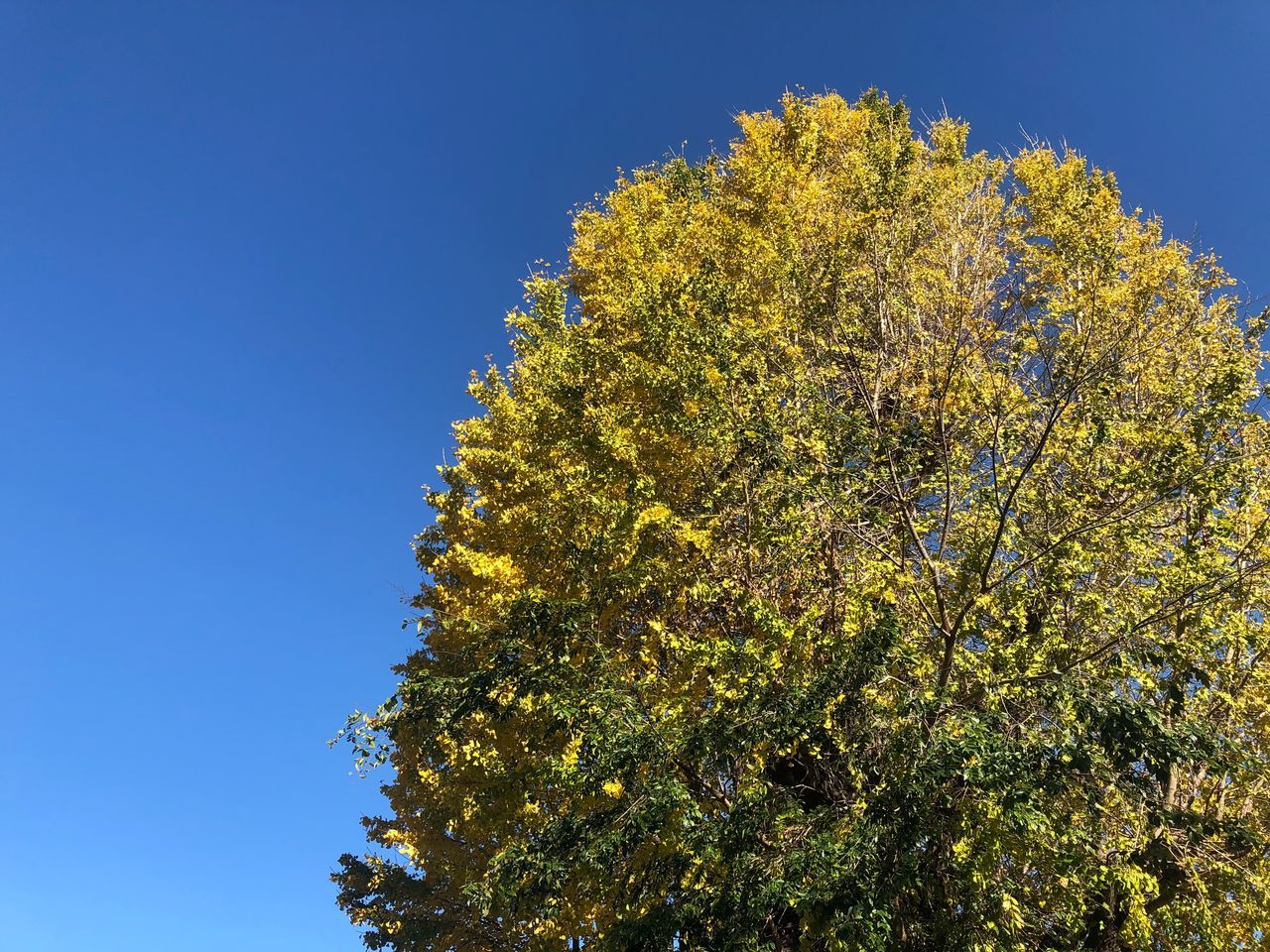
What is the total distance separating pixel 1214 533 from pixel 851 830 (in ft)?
Result: 12.1

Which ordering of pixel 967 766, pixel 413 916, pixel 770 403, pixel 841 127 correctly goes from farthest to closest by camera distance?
pixel 841 127 → pixel 413 916 → pixel 770 403 → pixel 967 766

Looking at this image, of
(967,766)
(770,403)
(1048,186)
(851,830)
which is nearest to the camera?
(967,766)

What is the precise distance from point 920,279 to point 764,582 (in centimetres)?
537

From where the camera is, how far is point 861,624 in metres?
5.49

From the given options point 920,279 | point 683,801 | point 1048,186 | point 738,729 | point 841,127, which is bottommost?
point 683,801

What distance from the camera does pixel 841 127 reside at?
15.3 meters

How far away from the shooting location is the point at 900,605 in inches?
250

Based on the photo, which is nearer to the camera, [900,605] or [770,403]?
[900,605]

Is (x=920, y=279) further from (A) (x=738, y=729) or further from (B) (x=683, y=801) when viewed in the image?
(B) (x=683, y=801)

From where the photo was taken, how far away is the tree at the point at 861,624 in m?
4.73

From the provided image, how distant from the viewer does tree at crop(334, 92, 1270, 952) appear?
15.5 feet

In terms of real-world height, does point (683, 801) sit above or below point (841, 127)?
below

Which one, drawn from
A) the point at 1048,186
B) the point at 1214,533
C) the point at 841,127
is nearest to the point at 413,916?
the point at 1214,533

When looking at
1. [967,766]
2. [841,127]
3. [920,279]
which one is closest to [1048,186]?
[920,279]
